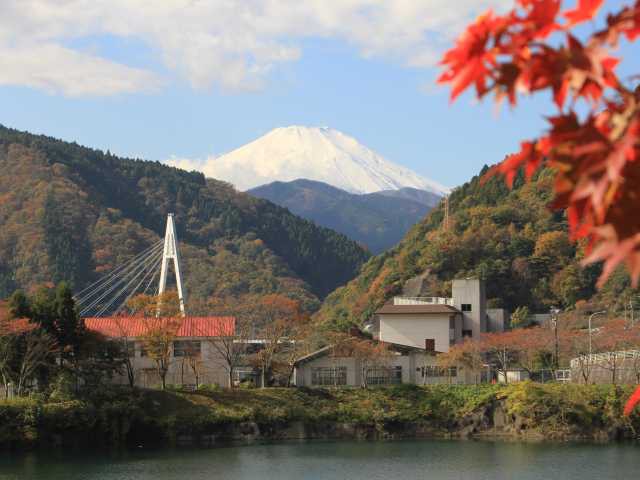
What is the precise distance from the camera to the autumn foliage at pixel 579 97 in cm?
248

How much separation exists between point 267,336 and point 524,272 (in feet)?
80.5

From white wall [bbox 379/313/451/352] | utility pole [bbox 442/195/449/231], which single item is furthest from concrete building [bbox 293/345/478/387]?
utility pole [bbox 442/195/449/231]

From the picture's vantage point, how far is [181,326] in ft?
127

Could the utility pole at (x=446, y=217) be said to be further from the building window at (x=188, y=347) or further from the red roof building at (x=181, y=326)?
the building window at (x=188, y=347)

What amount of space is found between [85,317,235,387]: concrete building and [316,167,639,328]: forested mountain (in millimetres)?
14886

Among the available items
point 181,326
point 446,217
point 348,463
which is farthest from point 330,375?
point 446,217

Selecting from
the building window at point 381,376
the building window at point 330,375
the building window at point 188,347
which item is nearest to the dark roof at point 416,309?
the building window at point 381,376

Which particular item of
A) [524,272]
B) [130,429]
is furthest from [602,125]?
[524,272]

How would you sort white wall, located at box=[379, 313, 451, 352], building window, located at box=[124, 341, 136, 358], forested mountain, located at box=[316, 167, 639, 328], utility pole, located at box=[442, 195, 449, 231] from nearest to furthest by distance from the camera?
building window, located at box=[124, 341, 136, 358] < white wall, located at box=[379, 313, 451, 352] < forested mountain, located at box=[316, 167, 639, 328] < utility pole, located at box=[442, 195, 449, 231]

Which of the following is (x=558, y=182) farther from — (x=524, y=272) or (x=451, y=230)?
(x=451, y=230)

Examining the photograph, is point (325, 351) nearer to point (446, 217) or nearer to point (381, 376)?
point (381, 376)

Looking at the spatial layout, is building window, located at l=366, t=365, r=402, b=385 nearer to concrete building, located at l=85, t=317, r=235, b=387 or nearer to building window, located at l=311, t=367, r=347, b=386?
building window, located at l=311, t=367, r=347, b=386

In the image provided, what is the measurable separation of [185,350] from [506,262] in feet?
84.5

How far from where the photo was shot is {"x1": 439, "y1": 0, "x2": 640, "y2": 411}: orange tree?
8.14 feet
